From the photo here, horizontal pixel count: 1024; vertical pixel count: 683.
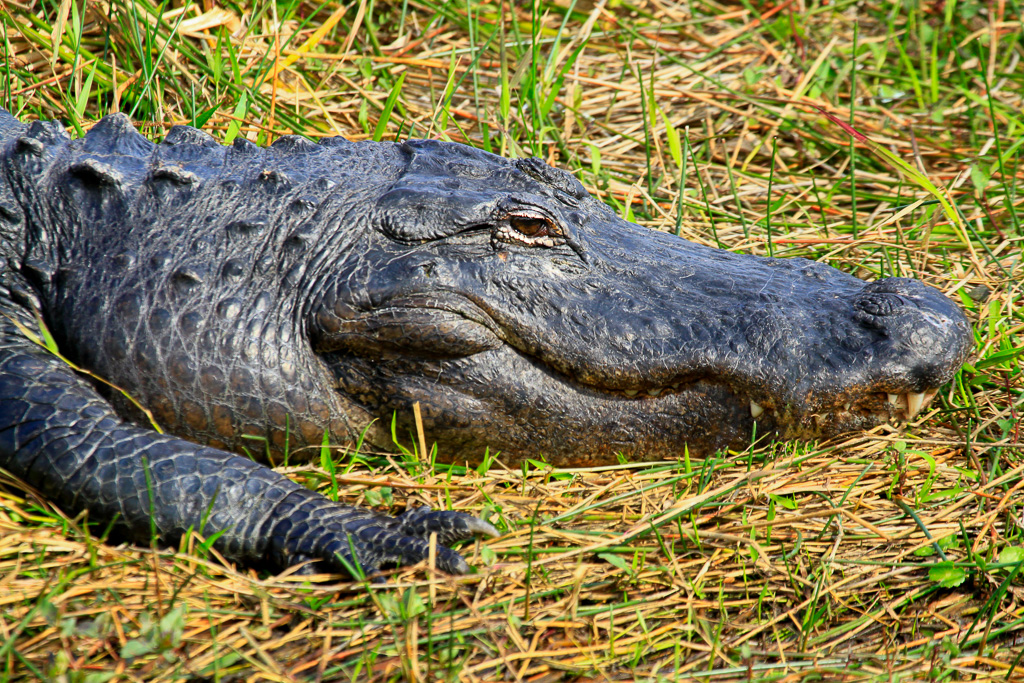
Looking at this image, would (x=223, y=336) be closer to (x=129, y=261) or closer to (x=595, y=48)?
(x=129, y=261)

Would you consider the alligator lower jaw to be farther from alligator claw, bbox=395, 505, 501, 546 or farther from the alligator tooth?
alligator claw, bbox=395, 505, 501, 546

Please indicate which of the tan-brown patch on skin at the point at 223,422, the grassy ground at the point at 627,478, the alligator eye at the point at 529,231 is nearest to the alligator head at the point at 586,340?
the alligator eye at the point at 529,231

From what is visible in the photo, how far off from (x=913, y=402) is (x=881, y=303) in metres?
0.31

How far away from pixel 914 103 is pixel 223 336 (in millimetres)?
4539

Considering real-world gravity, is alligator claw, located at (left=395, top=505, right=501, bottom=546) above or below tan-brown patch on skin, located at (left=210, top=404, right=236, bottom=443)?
below

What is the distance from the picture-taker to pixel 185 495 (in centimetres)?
225

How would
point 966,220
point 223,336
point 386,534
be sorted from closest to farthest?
1. point 386,534
2. point 223,336
3. point 966,220

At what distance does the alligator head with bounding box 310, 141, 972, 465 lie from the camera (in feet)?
8.27

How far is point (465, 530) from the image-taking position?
7.42 ft

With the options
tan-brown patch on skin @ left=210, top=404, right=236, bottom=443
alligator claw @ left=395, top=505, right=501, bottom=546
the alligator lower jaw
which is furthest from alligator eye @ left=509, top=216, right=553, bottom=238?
tan-brown patch on skin @ left=210, top=404, right=236, bottom=443

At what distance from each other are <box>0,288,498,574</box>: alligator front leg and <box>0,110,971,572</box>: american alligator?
13mm

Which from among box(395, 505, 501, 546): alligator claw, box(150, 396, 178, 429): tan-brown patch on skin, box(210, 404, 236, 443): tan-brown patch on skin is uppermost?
box(150, 396, 178, 429): tan-brown patch on skin

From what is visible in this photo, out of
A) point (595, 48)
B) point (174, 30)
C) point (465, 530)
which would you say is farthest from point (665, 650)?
point (595, 48)

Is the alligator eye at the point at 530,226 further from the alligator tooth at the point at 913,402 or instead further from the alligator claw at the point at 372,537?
the alligator tooth at the point at 913,402
